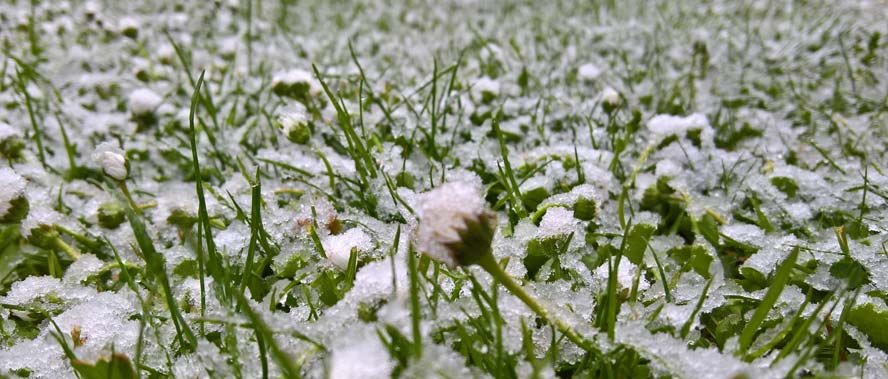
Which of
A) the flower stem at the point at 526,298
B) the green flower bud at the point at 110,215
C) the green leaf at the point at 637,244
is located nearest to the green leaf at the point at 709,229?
the green leaf at the point at 637,244

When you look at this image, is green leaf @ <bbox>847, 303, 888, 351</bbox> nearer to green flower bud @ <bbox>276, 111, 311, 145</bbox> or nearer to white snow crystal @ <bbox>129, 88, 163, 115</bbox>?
green flower bud @ <bbox>276, 111, 311, 145</bbox>

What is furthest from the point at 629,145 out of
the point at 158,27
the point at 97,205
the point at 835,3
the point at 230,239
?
the point at 835,3

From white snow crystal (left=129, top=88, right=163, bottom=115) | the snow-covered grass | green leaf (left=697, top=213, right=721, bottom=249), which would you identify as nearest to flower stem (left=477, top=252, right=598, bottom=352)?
the snow-covered grass

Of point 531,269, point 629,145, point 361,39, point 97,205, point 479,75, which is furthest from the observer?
point 361,39

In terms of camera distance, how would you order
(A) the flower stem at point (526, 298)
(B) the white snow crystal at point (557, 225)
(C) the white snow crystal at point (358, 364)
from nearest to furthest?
(C) the white snow crystal at point (358, 364)
(A) the flower stem at point (526, 298)
(B) the white snow crystal at point (557, 225)

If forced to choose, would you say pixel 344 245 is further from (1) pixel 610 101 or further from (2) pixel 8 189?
(1) pixel 610 101

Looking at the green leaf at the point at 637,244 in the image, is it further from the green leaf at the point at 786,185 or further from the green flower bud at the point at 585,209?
the green leaf at the point at 786,185

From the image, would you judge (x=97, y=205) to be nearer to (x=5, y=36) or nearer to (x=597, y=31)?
(x=5, y=36)

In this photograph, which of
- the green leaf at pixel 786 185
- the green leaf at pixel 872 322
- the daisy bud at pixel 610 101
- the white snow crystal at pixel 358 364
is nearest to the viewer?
the white snow crystal at pixel 358 364

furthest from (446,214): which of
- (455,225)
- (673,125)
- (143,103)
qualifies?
(143,103)
